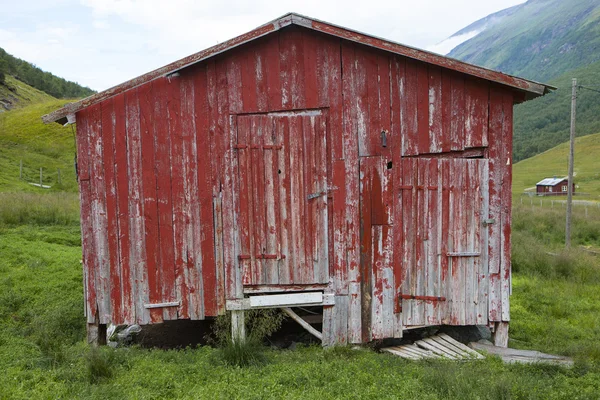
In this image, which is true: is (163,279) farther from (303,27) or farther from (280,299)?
(303,27)

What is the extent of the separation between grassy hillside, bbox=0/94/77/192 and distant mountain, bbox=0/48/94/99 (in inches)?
409

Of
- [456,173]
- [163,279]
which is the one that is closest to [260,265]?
[163,279]

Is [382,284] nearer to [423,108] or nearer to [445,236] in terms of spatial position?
[445,236]

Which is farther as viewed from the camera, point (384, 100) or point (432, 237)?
point (432, 237)

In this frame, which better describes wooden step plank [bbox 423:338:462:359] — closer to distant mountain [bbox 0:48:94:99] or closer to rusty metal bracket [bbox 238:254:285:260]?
rusty metal bracket [bbox 238:254:285:260]

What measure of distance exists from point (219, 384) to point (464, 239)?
4302 mm

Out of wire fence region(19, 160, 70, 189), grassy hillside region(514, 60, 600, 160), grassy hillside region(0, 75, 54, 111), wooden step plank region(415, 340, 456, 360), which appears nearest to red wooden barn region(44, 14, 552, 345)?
wooden step plank region(415, 340, 456, 360)

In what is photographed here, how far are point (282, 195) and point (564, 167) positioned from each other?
79736mm

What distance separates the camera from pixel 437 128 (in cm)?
677

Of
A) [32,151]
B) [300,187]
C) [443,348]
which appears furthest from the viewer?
[32,151]

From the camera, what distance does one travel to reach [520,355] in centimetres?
681

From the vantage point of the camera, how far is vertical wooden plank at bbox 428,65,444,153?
22.1 feet

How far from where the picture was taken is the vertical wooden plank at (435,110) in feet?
22.1

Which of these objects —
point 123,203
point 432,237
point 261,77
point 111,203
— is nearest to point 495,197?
point 432,237
